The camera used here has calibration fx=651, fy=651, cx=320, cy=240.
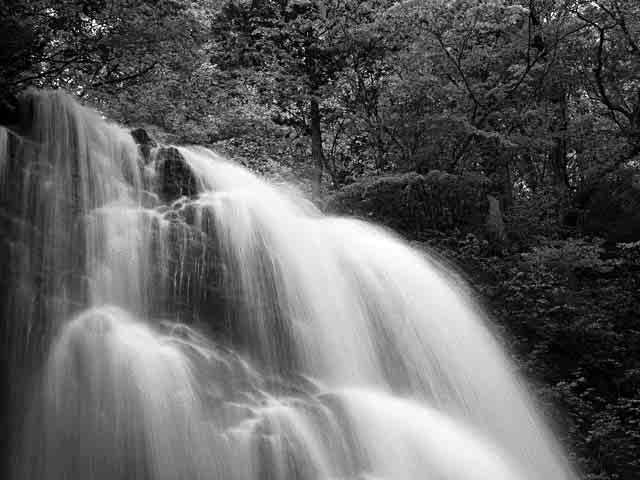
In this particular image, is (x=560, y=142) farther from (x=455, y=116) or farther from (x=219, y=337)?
(x=219, y=337)

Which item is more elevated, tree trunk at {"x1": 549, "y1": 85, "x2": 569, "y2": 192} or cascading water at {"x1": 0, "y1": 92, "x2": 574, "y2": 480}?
tree trunk at {"x1": 549, "y1": 85, "x2": 569, "y2": 192}

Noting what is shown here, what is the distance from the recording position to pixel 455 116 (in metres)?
11.2

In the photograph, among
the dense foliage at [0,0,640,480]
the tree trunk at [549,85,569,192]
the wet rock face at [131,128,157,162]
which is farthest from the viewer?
the tree trunk at [549,85,569,192]

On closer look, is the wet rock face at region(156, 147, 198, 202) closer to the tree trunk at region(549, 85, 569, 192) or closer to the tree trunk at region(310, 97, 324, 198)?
the tree trunk at region(310, 97, 324, 198)

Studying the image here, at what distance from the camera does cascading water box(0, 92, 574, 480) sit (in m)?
5.36

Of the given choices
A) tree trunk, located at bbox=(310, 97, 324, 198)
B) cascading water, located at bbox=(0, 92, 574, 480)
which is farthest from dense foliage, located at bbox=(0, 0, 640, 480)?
cascading water, located at bbox=(0, 92, 574, 480)

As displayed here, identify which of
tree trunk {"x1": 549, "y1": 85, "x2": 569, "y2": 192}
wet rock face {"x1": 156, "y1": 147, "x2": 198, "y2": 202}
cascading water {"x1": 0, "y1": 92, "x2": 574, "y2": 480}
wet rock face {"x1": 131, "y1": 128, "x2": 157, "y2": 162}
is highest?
tree trunk {"x1": 549, "y1": 85, "x2": 569, "y2": 192}

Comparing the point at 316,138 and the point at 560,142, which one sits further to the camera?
the point at 316,138

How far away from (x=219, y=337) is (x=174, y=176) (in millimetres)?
2448

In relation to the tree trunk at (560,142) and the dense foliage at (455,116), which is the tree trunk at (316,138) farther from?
the tree trunk at (560,142)

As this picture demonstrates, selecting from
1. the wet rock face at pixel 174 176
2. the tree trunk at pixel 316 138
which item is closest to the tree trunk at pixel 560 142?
the tree trunk at pixel 316 138

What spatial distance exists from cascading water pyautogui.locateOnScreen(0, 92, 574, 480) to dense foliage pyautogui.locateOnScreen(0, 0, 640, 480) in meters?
1.59

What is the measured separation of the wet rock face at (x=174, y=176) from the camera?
7.92 metres

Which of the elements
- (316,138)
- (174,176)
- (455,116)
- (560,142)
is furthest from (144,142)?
(560,142)
